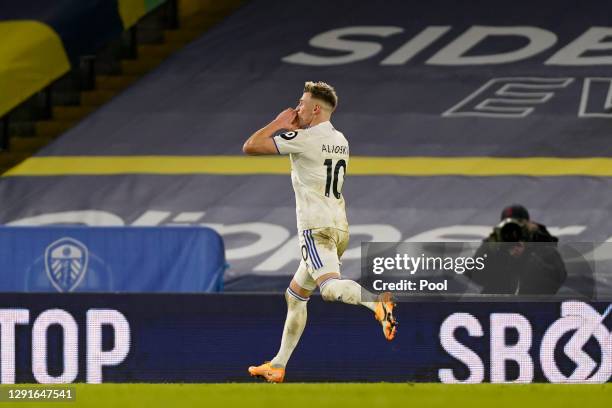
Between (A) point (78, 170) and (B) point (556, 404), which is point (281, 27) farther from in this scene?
(B) point (556, 404)

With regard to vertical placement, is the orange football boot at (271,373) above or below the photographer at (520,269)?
below

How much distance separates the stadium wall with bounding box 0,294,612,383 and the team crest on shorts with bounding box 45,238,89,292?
1434mm

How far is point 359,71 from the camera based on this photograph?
17516 mm

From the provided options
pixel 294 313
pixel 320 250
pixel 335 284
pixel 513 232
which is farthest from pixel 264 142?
pixel 513 232

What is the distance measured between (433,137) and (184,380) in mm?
6037

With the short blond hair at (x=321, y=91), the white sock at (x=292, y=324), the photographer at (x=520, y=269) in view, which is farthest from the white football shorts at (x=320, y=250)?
the photographer at (x=520, y=269)

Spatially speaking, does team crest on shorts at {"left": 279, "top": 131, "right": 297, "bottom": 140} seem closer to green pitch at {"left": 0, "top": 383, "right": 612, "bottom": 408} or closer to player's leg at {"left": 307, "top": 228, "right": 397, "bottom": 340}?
player's leg at {"left": 307, "top": 228, "right": 397, "bottom": 340}

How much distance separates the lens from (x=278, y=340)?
436 inches

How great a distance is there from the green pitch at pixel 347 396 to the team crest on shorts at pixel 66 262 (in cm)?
391

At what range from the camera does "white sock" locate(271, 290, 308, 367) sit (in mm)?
9180

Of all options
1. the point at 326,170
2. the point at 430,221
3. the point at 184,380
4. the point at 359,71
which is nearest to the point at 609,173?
the point at 430,221

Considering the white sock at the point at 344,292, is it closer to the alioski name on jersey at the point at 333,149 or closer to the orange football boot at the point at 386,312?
the orange football boot at the point at 386,312

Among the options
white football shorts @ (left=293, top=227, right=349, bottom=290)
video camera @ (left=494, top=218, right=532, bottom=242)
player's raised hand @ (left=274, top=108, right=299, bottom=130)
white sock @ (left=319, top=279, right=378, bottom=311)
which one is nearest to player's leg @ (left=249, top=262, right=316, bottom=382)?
white football shorts @ (left=293, top=227, right=349, bottom=290)

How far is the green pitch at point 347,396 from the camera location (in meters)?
8.13
